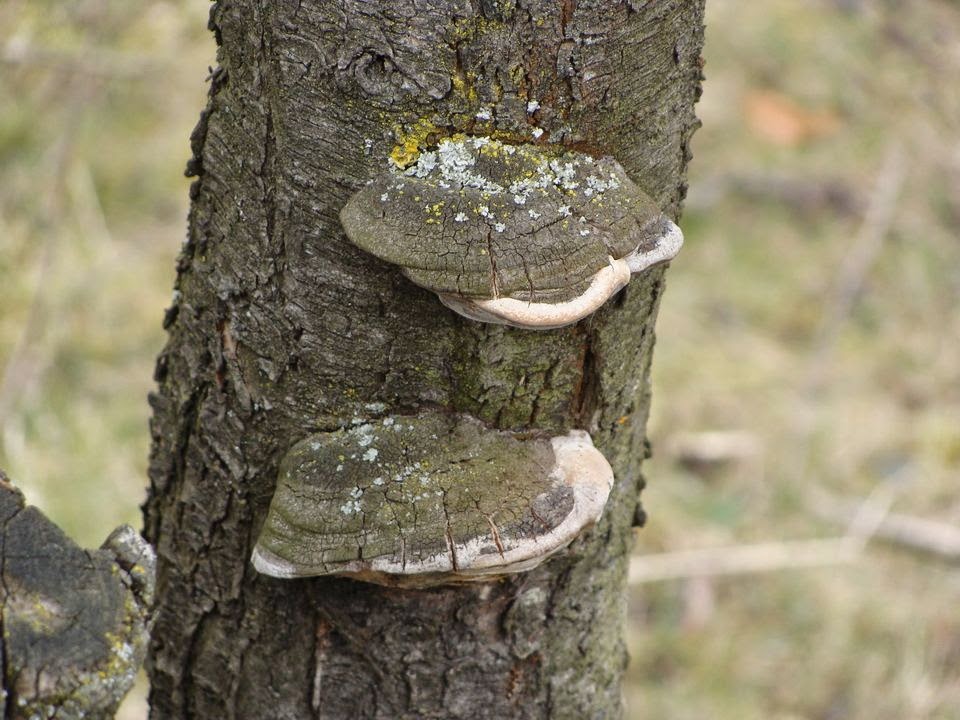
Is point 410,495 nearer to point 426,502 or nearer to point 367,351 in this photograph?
point 426,502

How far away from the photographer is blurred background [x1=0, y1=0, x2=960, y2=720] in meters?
3.36

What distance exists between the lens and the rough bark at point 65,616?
99 centimetres

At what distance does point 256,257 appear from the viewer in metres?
1.27

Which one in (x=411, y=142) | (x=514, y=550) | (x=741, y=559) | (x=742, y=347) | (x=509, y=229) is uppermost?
(x=742, y=347)

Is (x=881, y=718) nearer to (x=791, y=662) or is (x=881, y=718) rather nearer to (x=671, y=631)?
(x=791, y=662)

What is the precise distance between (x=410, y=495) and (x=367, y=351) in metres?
0.19

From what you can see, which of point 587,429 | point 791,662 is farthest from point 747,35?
point 587,429

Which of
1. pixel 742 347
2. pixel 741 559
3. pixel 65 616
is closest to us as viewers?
pixel 65 616

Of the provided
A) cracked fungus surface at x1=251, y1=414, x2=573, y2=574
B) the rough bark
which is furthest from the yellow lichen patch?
the rough bark

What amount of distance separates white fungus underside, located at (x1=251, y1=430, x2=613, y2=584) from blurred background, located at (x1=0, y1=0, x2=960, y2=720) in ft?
6.54

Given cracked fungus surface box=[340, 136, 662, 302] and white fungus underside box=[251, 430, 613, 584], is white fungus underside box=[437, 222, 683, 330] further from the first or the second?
white fungus underside box=[251, 430, 613, 584]

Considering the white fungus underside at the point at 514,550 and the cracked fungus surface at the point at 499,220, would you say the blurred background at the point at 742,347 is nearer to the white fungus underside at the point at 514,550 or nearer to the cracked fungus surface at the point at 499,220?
the white fungus underside at the point at 514,550

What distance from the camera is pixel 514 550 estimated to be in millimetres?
1167

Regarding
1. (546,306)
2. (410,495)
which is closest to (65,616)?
(410,495)
